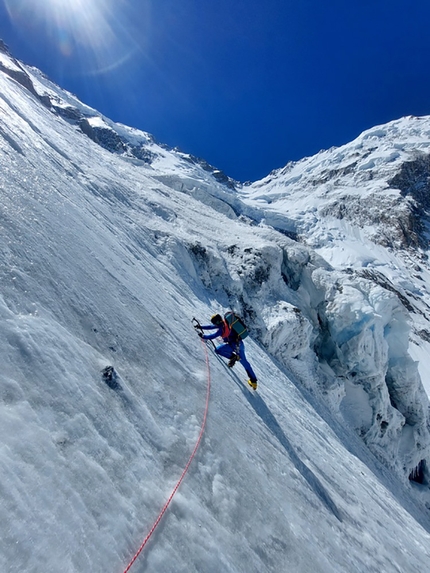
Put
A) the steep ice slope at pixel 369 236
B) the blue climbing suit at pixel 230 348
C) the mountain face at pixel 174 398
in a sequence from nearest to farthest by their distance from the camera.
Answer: the mountain face at pixel 174 398
the blue climbing suit at pixel 230 348
the steep ice slope at pixel 369 236

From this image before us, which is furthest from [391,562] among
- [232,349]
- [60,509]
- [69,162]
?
[69,162]

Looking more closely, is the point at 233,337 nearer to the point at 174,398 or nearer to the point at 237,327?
the point at 237,327

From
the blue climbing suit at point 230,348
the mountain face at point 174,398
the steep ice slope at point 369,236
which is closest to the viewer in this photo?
the mountain face at point 174,398

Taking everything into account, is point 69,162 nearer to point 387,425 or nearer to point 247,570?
point 247,570

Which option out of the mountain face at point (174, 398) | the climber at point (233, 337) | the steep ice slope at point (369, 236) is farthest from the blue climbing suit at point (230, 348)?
the steep ice slope at point (369, 236)

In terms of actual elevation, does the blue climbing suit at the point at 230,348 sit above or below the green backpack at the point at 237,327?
below

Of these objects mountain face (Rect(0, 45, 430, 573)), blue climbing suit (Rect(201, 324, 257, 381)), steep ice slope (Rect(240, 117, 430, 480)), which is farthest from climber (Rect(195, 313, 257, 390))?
steep ice slope (Rect(240, 117, 430, 480))

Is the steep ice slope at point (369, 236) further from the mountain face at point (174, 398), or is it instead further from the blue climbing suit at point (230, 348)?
the blue climbing suit at point (230, 348)

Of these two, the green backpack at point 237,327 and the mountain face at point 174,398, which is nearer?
the mountain face at point 174,398

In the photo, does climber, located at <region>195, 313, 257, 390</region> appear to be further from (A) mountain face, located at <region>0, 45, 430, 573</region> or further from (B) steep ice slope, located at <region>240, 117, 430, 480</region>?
(B) steep ice slope, located at <region>240, 117, 430, 480</region>
